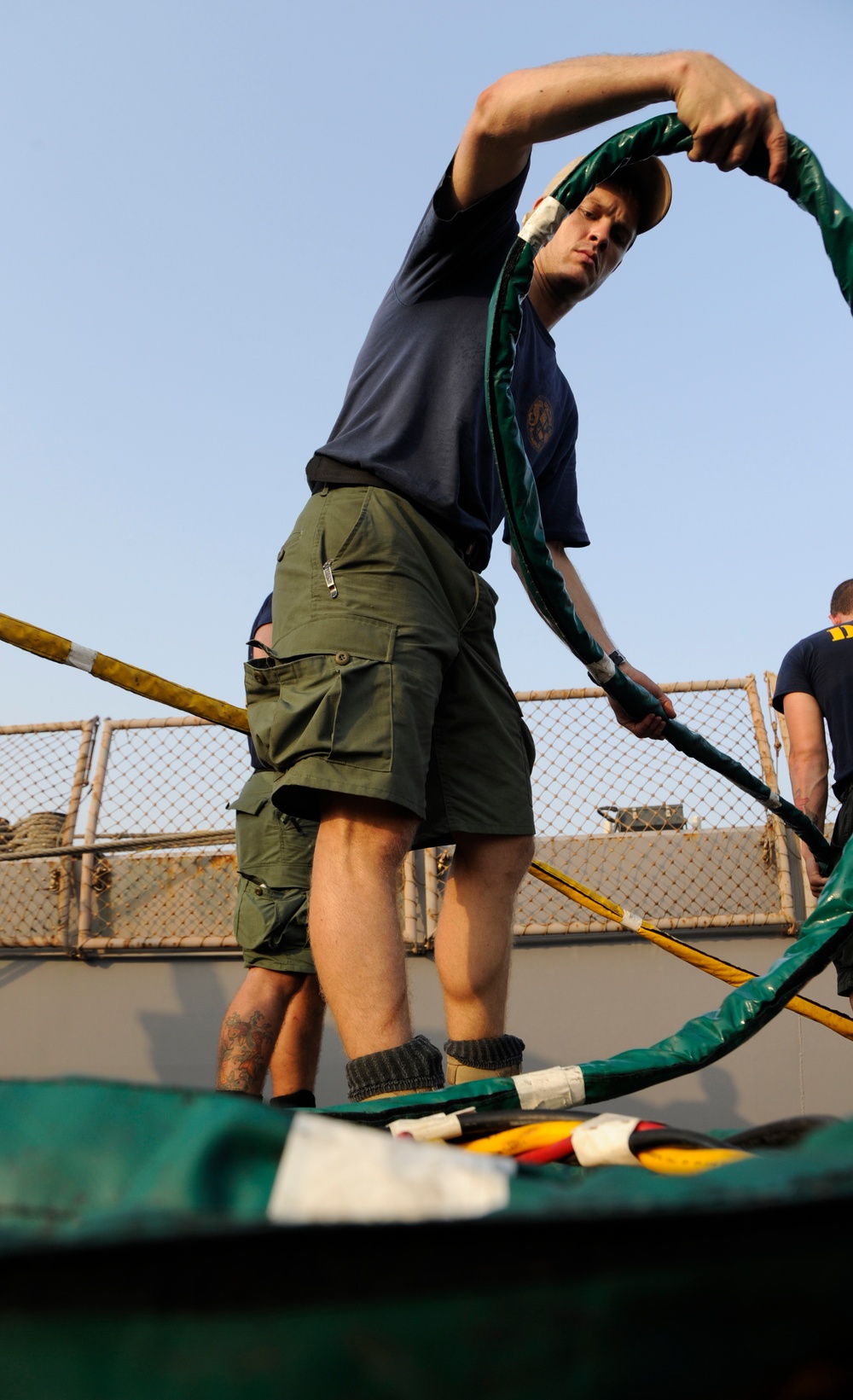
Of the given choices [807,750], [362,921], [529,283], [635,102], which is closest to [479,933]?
[362,921]

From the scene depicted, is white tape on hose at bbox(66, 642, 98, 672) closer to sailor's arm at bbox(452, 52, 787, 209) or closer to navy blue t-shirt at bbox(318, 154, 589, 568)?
navy blue t-shirt at bbox(318, 154, 589, 568)

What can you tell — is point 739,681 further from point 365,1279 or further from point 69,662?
point 365,1279

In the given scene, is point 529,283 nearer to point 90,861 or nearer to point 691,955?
point 691,955

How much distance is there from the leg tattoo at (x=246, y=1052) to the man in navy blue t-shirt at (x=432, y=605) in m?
0.91

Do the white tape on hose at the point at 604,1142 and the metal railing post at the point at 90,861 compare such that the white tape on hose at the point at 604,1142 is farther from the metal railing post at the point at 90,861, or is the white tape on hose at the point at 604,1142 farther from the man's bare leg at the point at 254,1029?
the metal railing post at the point at 90,861

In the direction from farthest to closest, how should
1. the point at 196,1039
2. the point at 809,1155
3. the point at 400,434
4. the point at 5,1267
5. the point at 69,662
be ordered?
the point at 196,1039 → the point at 69,662 → the point at 400,434 → the point at 809,1155 → the point at 5,1267

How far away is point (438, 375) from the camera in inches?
85.7

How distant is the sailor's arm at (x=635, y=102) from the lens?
1697 millimetres

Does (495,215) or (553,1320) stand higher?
(495,215)

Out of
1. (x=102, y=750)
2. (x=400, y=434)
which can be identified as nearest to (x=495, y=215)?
(x=400, y=434)

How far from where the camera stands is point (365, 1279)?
1.30 ft

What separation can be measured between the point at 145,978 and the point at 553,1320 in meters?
4.94

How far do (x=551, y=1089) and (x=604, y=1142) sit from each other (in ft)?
1.59

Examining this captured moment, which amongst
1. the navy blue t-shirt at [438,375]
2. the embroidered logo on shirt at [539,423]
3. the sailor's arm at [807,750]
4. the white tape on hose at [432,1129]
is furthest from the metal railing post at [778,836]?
the white tape on hose at [432,1129]
